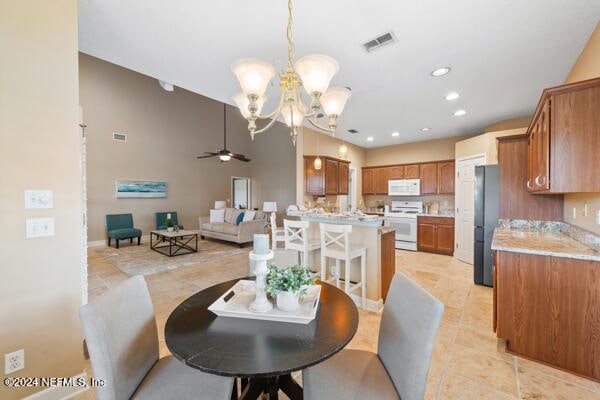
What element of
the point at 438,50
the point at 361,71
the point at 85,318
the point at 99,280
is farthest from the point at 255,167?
the point at 85,318

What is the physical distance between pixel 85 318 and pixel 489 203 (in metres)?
4.23

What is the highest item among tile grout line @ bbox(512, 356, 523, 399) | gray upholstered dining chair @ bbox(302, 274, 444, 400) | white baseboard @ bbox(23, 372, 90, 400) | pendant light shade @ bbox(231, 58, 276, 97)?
pendant light shade @ bbox(231, 58, 276, 97)

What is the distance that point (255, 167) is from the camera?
920 centimetres

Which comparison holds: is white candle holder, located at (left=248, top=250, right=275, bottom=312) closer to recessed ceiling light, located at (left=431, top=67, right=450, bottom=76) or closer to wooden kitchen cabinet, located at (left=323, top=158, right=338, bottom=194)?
recessed ceiling light, located at (left=431, top=67, right=450, bottom=76)

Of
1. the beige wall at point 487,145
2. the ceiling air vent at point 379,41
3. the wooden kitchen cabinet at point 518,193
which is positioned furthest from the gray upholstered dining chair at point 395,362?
the beige wall at point 487,145

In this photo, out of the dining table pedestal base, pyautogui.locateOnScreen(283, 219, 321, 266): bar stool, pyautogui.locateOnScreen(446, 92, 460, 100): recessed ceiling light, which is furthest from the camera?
pyautogui.locateOnScreen(446, 92, 460, 100): recessed ceiling light

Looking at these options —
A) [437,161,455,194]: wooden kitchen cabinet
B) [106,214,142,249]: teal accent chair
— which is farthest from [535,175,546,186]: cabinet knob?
[106,214,142,249]: teal accent chair

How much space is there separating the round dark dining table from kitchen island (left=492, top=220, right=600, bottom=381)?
1.61 metres

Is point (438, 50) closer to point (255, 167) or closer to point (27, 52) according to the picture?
A: point (27, 52)

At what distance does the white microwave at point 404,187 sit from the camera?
5895 mm

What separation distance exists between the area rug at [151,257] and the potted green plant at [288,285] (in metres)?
3.82

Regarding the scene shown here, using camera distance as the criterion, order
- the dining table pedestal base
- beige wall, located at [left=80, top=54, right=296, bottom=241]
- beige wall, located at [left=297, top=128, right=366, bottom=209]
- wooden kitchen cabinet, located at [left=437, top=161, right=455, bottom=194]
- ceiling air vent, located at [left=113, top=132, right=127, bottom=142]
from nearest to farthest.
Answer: the dining table pedestal base < beige wall, located at [left=297, top=128, right=366, bottom=209] < wooden kitchen cabinet, located at [left=437, top=161, right=455, bottom=194] < beige wall, located at [left=80, top=54, right=296, bottom=241] < ceiling air vent, located at [left=113, top=132, right=127, bottom=142]

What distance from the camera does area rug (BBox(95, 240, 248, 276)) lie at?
434cm

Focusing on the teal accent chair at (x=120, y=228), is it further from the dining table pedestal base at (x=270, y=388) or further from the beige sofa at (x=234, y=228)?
the dining table pedestal base at (x=270, y=388)
